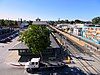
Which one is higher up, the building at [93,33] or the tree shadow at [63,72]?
the building at [93,33]

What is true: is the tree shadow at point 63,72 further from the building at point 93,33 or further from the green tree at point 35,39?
the building at point 93,33

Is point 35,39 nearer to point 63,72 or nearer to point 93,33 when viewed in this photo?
point 63,72

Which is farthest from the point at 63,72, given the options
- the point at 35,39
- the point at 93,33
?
the point at 93,33

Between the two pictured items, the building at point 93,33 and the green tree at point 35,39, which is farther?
the building at point 93,33

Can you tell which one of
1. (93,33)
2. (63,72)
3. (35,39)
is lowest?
(63,72)

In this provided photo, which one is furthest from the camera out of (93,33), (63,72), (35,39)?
(93,33)

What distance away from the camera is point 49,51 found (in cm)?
3328

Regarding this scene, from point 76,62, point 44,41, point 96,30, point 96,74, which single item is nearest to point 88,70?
point 96,74

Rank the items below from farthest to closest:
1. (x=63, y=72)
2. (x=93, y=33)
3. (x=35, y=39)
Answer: (x=93, y=33) → (x=35, y=39) → (x=63, y=72)

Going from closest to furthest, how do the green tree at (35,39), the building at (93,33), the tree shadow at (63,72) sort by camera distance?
the tree shadow at (63,72)
the green tree at (35,39)
the building at (93,33)

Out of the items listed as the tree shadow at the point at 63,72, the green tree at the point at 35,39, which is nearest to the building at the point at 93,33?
the tree shadow at the point at 63,72

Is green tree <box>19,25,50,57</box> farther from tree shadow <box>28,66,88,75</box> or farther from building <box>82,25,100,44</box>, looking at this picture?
building <box>82,25,100,44</box>

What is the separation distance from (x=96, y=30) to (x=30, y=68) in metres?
38.7

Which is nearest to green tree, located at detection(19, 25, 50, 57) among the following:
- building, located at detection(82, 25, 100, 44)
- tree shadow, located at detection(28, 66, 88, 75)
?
tree shadow, located at detection(28, 66, 88, 75)
